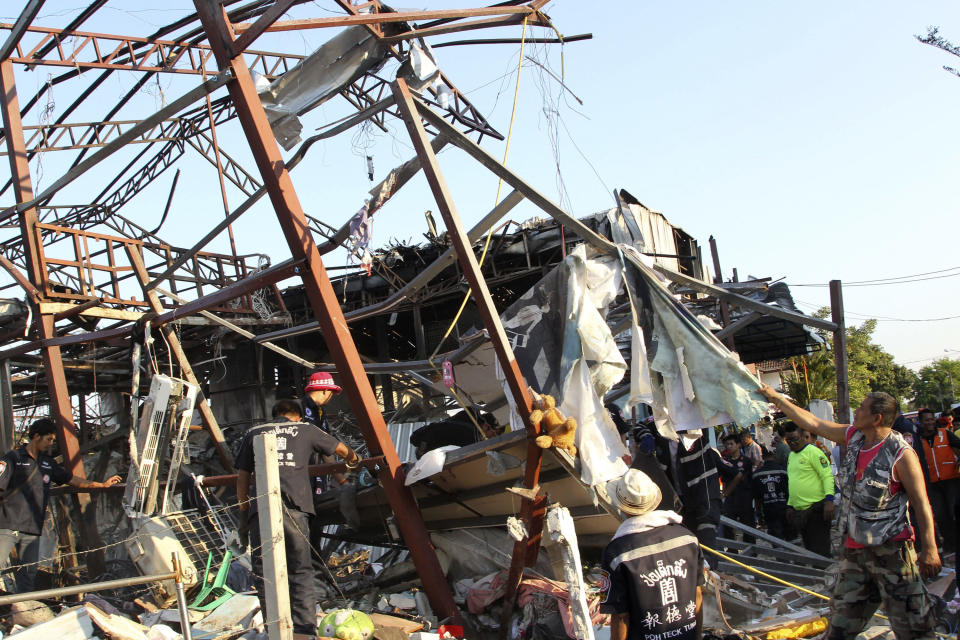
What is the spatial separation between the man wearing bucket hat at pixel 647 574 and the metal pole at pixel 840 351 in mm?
3193

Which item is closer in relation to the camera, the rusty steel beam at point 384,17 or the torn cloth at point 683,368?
the rusty steel beam at point 384,17

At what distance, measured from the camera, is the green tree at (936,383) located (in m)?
55.7

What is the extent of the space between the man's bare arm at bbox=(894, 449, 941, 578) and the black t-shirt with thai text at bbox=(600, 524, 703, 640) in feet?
4.78

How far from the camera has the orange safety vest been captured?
A: 27.6 ft

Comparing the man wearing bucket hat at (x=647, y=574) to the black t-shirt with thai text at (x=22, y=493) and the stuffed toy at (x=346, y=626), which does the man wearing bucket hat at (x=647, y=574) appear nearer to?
the stuffed toy at (x=346, y=626)

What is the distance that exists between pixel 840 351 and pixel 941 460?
3502 millimetres

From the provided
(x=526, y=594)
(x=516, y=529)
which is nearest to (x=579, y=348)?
(x=516, y=529)

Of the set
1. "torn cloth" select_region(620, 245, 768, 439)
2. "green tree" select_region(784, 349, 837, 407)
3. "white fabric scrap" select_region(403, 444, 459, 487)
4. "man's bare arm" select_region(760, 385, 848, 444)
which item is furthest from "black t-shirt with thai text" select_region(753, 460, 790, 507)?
"green tree" select_region(784, 349, 837, 407)

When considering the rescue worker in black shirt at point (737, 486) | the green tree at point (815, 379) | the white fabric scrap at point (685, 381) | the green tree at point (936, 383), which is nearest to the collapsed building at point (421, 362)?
the white fabric scrap at point (685, 381)

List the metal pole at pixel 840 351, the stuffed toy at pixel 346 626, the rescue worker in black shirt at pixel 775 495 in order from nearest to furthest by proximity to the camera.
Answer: the stuffed toy at pixel 346 626
the metal pole at pixel 840 351
the rescue worker in black shirt at pixel 775 495

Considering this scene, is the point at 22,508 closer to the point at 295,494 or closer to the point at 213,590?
the point at 213,590

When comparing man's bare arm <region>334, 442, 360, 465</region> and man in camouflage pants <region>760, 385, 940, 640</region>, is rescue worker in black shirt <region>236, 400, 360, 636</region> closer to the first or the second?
man's bare arm <region>334, 442, 360, 465</region>

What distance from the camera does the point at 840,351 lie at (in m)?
6.25

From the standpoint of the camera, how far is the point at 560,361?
532cm
